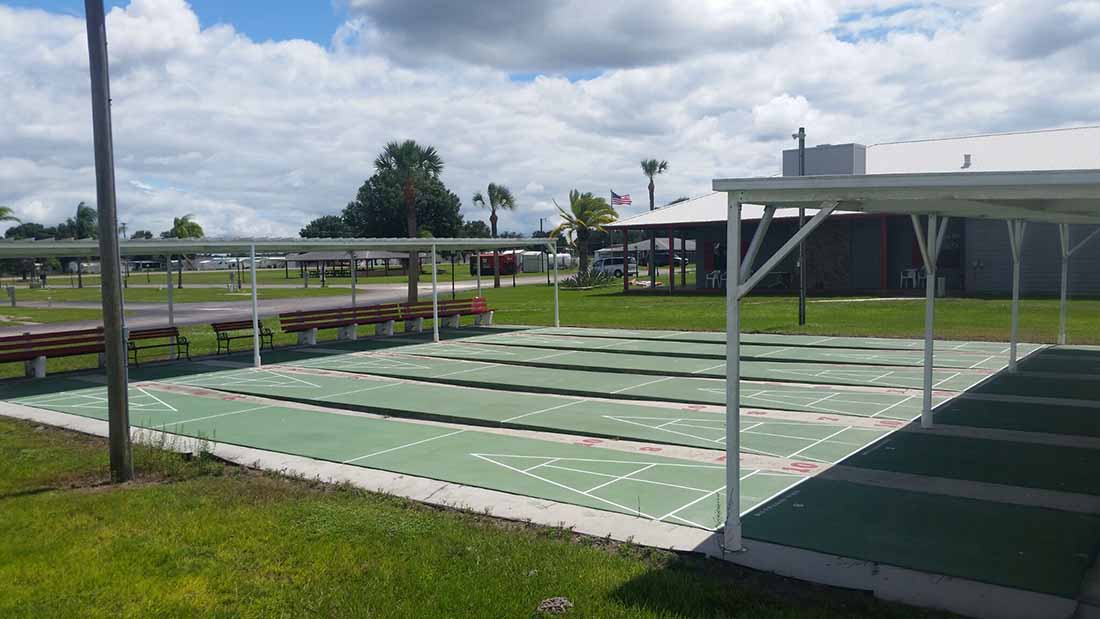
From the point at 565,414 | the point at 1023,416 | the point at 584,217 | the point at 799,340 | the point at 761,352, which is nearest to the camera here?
the point at 1023,416

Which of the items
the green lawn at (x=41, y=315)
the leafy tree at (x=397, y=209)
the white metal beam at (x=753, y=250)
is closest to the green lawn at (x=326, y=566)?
the white metal beam at (x=753, y=250)

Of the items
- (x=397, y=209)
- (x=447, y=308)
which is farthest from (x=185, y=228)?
(x=447, y=308)

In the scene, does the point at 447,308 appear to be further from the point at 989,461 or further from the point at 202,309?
the point at 989,461

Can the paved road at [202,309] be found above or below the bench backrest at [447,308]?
below

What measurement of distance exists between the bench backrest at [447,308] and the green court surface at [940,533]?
17.2m

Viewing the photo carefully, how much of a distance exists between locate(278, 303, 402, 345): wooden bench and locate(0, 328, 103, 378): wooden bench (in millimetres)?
4444

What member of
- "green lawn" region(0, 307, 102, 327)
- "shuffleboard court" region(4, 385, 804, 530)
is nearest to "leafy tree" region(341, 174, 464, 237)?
"green lawn" region(0, 307, 102, 327)

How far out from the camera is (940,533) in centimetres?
669

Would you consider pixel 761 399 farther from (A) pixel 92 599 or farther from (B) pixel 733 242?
(A) pixel 92 599

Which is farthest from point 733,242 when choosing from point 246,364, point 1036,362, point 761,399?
point 246,364

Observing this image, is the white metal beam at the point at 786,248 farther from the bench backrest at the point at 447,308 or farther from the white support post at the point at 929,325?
the bench backrest at the point at 447,308

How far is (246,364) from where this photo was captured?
17.9m

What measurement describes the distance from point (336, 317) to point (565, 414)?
1161 centimetres

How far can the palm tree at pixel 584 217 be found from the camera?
171 ft
